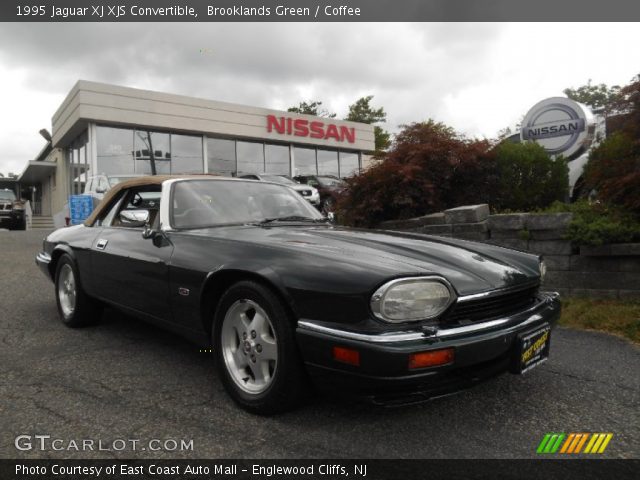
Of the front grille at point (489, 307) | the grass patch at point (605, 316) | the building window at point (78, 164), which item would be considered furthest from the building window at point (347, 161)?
the front grille at point (489, 307)

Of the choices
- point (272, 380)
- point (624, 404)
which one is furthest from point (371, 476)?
point (624, 404)

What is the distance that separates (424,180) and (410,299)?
14.8 ft

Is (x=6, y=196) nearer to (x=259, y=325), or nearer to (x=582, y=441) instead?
(x=259, y=325)

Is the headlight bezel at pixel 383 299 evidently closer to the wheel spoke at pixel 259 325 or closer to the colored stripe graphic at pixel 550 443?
the wheel spoke at pixel 259 325

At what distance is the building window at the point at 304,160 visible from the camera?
22611 millimetres

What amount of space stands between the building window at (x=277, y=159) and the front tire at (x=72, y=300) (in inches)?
683

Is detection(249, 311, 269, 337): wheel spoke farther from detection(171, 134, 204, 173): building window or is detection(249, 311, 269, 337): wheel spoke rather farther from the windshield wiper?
detection(171, 134, 204, 173): building window

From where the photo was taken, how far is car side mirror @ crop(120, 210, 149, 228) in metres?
3.47

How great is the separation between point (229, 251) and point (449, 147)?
4.70 meters

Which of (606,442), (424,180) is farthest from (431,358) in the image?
(424,180)

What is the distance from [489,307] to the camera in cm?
232

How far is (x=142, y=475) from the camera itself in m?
1.89

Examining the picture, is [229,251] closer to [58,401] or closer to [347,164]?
[58,401]

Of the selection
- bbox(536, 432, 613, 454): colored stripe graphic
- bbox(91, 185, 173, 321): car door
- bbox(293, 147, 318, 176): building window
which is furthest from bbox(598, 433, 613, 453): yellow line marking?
bbox(293, 147, 318, 176): building window
